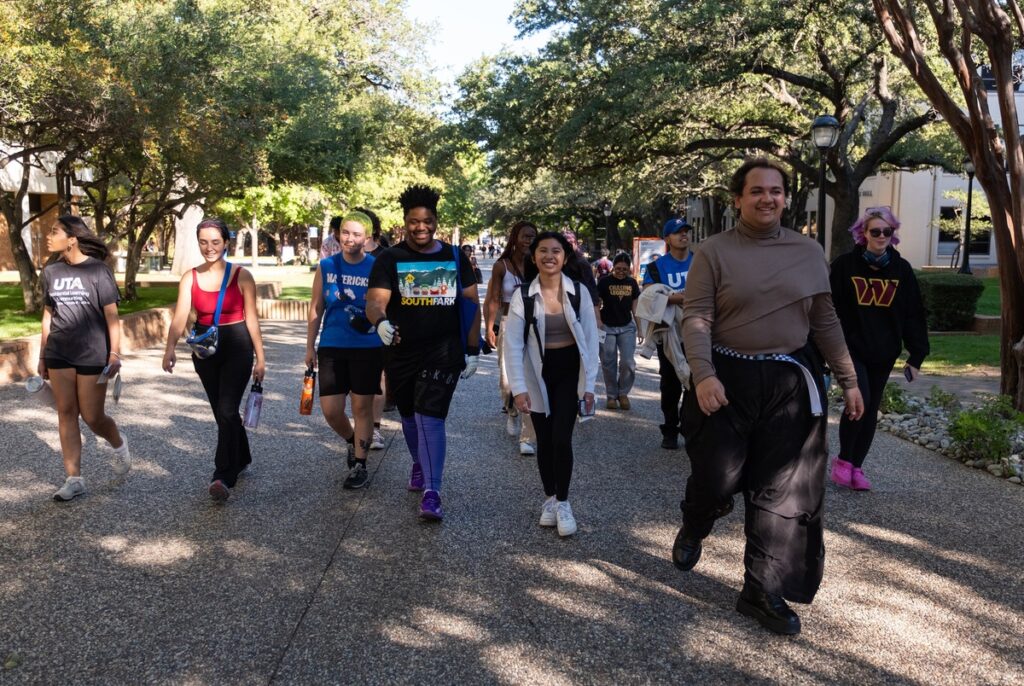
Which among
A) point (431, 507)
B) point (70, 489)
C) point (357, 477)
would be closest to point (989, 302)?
point (357, 477)

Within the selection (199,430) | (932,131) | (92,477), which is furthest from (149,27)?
(932,131)

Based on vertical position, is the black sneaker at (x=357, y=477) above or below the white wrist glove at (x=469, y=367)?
below

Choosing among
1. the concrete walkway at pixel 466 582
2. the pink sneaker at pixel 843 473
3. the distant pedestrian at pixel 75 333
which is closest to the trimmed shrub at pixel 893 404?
the concrete walkway at pixel 466 582

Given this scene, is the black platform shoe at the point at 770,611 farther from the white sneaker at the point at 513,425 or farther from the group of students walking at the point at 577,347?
the white sneaker at the point at 513,425

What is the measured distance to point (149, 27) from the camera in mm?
14430

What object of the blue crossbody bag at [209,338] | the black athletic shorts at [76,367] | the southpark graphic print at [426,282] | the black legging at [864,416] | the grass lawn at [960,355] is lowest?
the grass lawn at [960,355]

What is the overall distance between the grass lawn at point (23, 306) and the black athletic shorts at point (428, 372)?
9859mm

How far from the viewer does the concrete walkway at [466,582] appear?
351 cm

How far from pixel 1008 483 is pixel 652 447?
97.7 inches

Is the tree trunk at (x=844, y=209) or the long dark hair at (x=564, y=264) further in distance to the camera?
the tree trunk at (x=844, y=209)

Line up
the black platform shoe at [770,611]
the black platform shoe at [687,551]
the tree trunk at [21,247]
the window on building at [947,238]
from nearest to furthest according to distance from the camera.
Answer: the black platform shoe at [770,611] → the black platform shoe at [687,551] → the tree trunk at [21,247] → the window on building at [947,238]

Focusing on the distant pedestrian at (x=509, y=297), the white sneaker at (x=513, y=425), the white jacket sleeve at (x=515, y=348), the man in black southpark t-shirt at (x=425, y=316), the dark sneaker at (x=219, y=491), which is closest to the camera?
the white jacket sleeve at (x=515, y=348)

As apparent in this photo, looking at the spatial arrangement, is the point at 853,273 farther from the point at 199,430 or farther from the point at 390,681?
the point at 199,430

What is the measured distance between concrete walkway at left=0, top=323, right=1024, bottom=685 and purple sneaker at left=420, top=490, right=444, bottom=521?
7 cm
